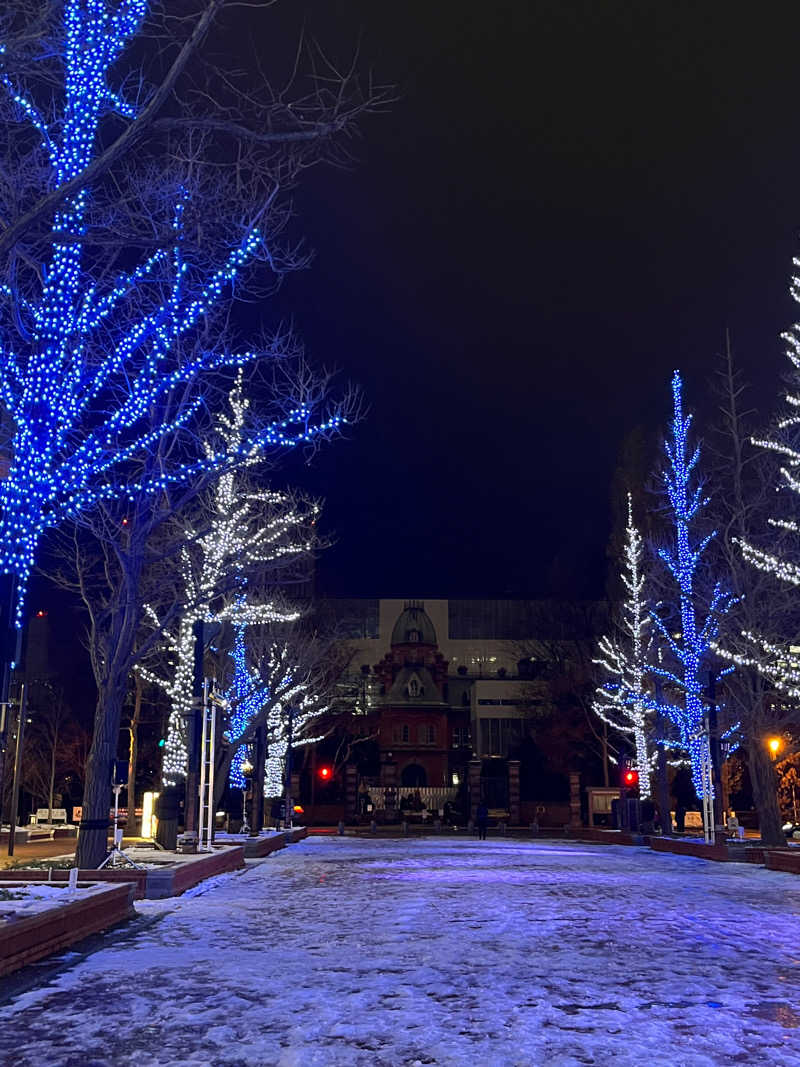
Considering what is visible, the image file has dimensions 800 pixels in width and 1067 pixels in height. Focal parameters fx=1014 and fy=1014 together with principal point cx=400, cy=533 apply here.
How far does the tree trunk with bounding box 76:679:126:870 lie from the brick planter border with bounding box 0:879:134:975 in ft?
9.19

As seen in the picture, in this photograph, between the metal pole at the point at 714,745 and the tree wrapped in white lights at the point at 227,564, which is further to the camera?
the metal pole at the point at 714,745

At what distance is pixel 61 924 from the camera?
10.4 meters

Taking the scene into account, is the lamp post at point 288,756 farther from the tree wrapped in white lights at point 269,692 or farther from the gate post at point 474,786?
the gate post at point 474,786

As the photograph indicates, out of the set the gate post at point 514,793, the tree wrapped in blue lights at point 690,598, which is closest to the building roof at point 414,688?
the gate post at point 514,793

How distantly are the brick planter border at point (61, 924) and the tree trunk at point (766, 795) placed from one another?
1965 cm

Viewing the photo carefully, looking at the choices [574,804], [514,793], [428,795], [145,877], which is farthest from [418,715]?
[145,877]

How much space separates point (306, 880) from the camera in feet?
67.1

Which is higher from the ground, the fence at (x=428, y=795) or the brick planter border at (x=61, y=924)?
the brick planter border at (x=61, y=924)

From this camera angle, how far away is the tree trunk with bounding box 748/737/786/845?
27.3 meters

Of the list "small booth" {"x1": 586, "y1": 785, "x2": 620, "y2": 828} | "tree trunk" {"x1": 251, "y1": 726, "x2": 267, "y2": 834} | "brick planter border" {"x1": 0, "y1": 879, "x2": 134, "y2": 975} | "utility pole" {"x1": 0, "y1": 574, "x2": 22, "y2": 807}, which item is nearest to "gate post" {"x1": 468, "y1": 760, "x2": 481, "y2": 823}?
"small booth" {"x1": 586, "y1": 785, "x2": 620, "y2": 828}

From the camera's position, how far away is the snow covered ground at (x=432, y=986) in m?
6.55

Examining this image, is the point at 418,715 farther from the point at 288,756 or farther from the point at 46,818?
the point at 288,756

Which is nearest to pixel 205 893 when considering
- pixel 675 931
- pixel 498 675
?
pixel 675 931

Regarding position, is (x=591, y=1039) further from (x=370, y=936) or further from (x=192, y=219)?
(x=192, y=219)
